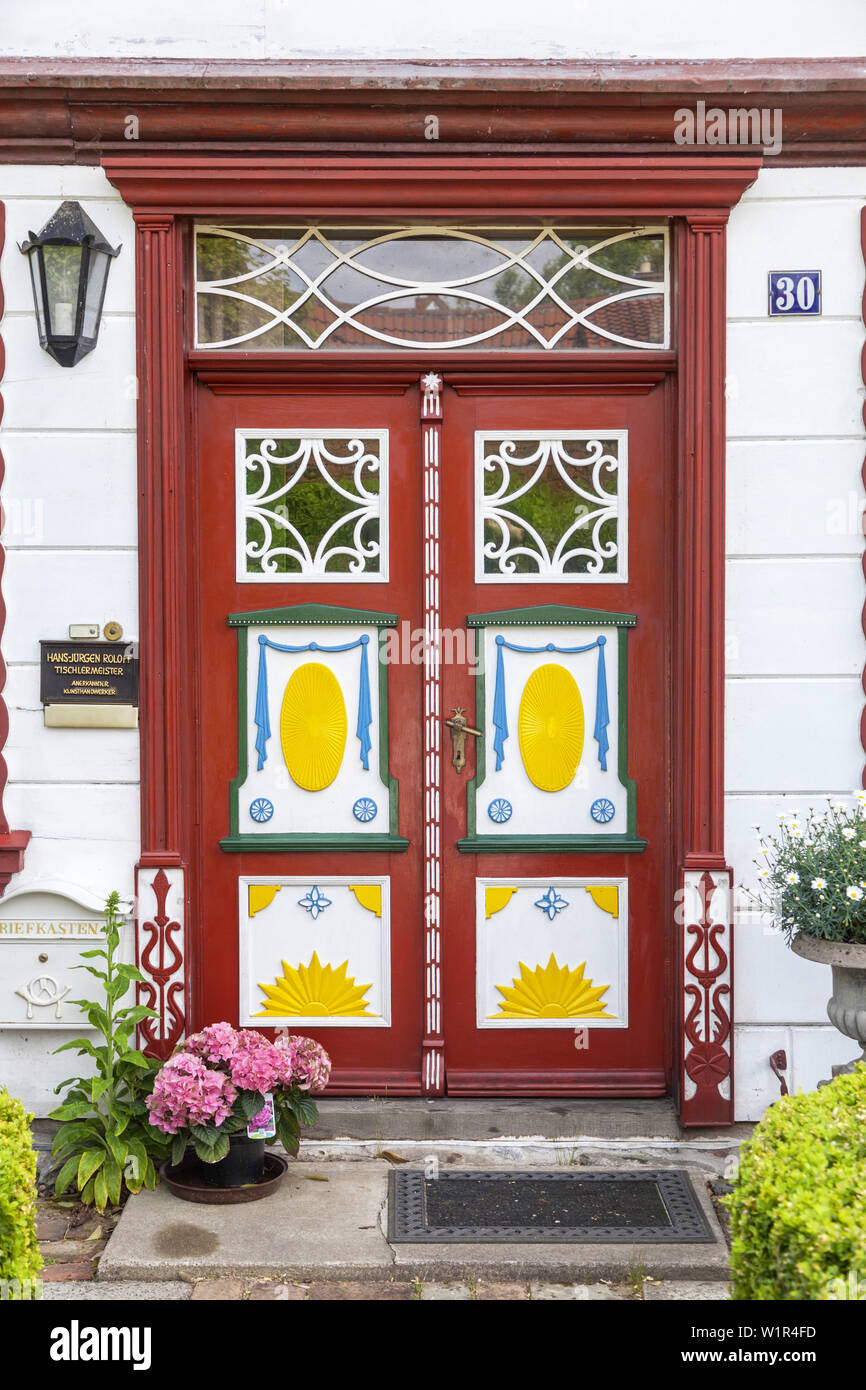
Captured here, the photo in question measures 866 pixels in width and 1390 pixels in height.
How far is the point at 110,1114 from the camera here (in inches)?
167

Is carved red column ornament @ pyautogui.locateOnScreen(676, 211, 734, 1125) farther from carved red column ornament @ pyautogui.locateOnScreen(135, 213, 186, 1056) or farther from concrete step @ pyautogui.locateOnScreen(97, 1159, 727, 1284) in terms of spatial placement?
carved red column ornament @ pyautogui.locateOnScreen(135, 213, 186, 1056)

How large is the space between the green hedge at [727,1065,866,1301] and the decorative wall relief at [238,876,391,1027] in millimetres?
2183

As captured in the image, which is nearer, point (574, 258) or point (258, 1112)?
point (258, 1112)

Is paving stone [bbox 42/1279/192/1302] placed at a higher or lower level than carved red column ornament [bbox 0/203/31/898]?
lower

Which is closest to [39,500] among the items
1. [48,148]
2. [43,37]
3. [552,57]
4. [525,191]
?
[48,148]

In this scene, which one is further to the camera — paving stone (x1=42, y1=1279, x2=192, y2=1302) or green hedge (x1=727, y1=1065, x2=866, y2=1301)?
paving stone (x1=42, y1=1279, x2=192, y2=1302)

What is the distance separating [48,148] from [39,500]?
1.27 metres

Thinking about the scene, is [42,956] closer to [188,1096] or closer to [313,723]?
[188,1096]

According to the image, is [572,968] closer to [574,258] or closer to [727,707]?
[727,707]

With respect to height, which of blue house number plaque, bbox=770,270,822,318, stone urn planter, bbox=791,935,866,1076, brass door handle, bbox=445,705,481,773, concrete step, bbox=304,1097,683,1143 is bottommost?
concrete step, bbox=304,1097,683,1143

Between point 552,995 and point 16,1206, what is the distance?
2.60 m

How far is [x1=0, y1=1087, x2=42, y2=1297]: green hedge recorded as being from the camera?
2551 mm

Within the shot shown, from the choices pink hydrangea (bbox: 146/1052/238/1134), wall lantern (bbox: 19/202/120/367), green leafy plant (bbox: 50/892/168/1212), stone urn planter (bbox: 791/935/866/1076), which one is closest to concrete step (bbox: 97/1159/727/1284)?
green leafy plant (bbox: 50/892/168/1212)

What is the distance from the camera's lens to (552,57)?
179 inches
